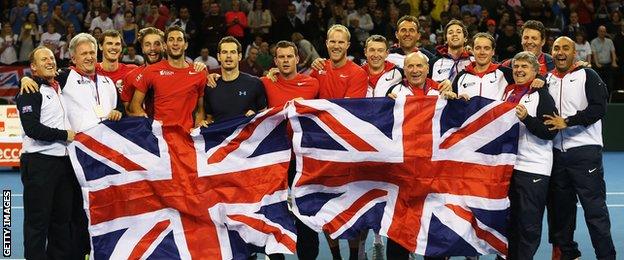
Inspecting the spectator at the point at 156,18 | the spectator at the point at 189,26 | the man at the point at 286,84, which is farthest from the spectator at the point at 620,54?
the man at the point at 286,84

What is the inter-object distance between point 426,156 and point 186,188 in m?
2.08

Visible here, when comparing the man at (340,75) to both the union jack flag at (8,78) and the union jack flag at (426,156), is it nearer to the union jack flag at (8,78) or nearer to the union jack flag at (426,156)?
the union jack flag at (426,156)

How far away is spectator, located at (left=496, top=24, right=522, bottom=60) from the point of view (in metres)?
21.7

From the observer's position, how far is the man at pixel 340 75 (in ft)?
33.2

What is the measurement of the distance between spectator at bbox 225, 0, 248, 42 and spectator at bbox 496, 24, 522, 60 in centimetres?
520

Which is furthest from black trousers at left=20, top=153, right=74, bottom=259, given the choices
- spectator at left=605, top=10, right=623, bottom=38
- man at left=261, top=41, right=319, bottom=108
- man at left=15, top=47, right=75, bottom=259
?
spectator at left=605, top=10, right=623, bottom=38

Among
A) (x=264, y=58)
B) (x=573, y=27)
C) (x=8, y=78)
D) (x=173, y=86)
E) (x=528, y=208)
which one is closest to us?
(x=528, y=208)

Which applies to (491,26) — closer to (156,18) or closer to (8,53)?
(156,18)

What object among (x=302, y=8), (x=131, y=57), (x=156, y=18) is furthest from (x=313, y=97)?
(x=302, y=8)

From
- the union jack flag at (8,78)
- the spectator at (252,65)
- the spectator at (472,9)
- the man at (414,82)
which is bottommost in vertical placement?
the union jack flag at (8,78)

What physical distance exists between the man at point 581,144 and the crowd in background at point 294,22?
1155cm

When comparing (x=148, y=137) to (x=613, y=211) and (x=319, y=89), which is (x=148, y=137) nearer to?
(x=319, y=89)

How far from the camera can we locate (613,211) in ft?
45.3

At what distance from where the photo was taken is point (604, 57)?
2247cm
